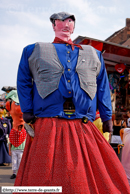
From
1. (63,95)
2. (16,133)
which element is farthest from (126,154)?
(63,95)

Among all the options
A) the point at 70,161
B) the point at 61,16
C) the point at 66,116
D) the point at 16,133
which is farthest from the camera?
the point at 16,133

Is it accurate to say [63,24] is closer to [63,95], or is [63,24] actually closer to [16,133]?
[63,95]

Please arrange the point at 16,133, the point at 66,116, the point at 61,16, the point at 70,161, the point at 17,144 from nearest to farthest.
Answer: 1. the point at 70,161
2. the point at 66,116
3. the point at 61,16
4. the point at 17,144
5. the point at 16,133

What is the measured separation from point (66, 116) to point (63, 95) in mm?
192

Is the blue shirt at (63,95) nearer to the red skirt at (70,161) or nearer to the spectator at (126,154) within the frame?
the red skirt at (70,161)

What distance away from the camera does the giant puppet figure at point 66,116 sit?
2031 mm

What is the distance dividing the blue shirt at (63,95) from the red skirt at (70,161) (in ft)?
0.33

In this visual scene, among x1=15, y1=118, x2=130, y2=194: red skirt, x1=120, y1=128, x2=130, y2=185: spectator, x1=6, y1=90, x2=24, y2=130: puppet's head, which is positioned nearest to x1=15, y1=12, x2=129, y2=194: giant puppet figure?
x1=15, y1=118, x2=130, y2=194: red skirt

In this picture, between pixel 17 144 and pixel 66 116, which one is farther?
pixel 17 144

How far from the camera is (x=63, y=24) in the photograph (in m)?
2.64

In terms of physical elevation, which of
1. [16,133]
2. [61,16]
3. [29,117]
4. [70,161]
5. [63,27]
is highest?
[61,16]

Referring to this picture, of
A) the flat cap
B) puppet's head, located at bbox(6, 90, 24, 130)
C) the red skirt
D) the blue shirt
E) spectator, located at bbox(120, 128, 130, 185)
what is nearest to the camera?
the red skirt

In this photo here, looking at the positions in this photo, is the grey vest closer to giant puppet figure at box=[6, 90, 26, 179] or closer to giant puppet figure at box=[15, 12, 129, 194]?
giant puppet figure at box=[15, 12, 129, 194]

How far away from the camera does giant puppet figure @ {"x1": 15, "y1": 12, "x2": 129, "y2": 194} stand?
2.03 m
